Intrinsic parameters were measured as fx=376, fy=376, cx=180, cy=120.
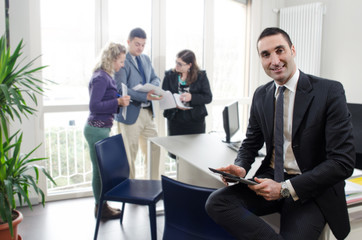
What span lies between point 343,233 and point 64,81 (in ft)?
9.89

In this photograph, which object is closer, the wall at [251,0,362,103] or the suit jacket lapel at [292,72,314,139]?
the suit jacket lapel at [292,72,314,139]

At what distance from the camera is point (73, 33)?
12.4ft

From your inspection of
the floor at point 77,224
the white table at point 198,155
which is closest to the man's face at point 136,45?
the white table at point 198,155

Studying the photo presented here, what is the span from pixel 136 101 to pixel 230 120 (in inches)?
40.0

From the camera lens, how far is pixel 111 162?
2.77m

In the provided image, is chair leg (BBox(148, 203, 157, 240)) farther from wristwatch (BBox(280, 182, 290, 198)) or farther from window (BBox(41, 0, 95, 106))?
window (BBox(41, 0, 95, 106))

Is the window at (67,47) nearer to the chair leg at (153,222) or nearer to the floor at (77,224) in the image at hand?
the floor at (77,224)

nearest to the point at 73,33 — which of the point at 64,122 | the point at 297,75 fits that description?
the point at 64,122

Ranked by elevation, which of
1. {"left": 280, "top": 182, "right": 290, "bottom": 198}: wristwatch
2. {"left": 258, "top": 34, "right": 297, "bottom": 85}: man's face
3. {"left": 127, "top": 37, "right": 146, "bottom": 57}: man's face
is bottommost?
{"left": 280, "top": 182, "right": 290, "bottom": 198}: wristwatch

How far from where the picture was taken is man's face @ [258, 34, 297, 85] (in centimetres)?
174

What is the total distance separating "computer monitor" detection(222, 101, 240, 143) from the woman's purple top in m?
0.94

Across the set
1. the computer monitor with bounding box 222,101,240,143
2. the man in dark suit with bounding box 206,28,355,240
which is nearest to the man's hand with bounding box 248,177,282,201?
the man in dark suit with bounding box 206,28,355,240

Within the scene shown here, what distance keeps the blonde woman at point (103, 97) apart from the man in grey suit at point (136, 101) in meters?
0.28

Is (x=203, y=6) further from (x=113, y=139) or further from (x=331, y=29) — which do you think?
(x=113, y=139)
